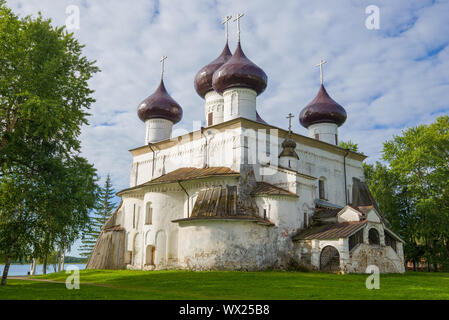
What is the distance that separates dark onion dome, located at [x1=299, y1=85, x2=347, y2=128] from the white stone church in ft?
10.3

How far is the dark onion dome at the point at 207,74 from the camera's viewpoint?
29719 millimetres

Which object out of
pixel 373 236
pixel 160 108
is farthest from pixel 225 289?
pixel 160 108

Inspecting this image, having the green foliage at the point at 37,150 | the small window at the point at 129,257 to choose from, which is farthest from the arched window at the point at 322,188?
the green foliage at the point at 37,150

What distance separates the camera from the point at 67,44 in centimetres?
1644

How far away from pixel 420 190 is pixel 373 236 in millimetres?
11182

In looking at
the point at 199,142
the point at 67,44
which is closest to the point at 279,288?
the point at 67,44

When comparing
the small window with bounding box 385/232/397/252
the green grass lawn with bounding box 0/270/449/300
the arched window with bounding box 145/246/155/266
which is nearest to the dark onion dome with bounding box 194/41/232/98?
the arched window with bounding box 145/246/155/266

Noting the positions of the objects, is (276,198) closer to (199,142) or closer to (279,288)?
(199,142)

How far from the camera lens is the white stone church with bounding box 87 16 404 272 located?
20359 millimetres

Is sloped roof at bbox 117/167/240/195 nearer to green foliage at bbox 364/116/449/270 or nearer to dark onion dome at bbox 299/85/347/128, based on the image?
dark onion dome at bbox 299/85/347/128

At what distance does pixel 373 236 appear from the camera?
2194 centimetres

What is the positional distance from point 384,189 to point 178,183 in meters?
18.4
